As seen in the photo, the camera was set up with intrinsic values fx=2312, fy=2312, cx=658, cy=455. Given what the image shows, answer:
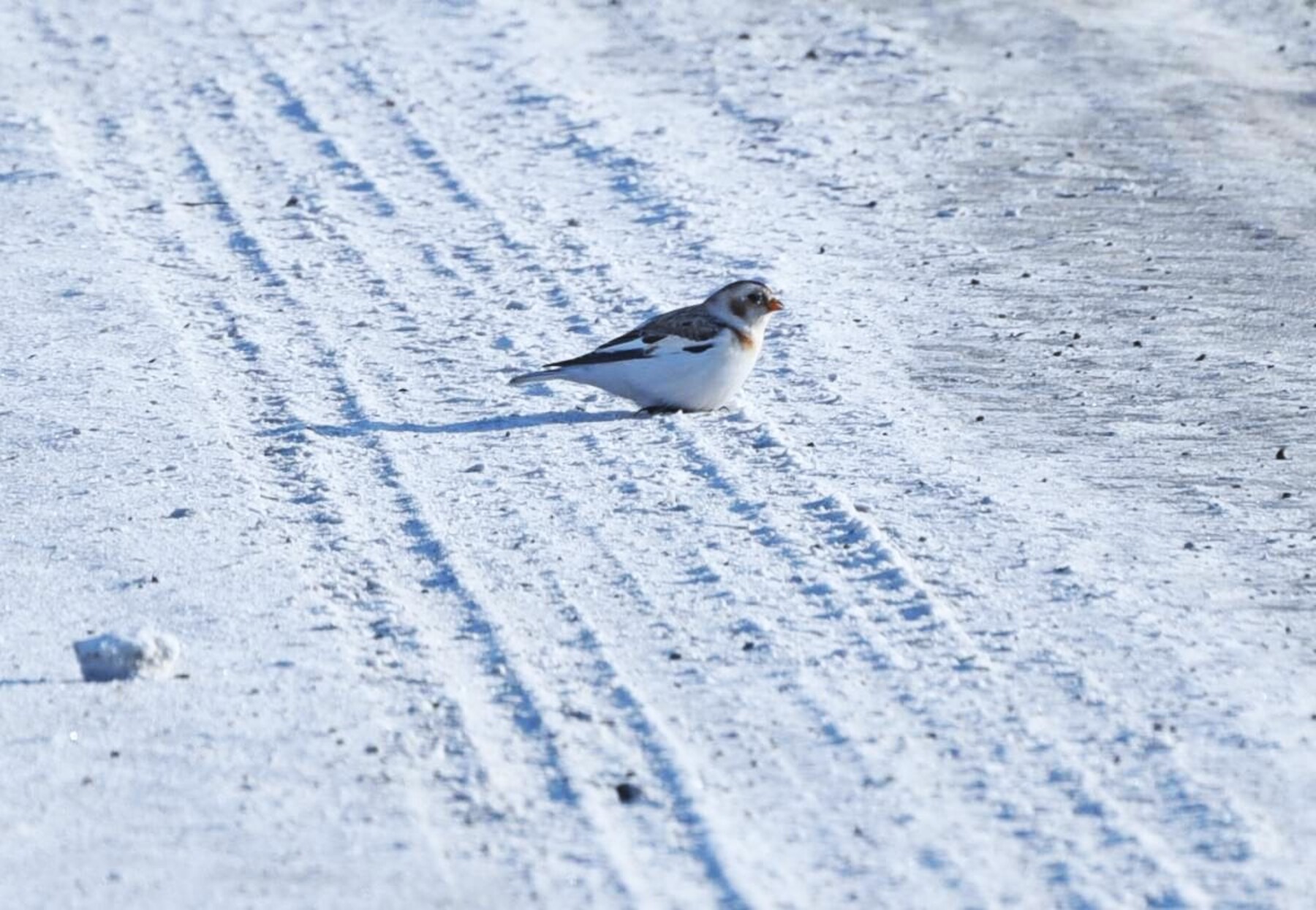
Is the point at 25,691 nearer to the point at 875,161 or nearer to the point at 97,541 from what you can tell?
the point at 97,541

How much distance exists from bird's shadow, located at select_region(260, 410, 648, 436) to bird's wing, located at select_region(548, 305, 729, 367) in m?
0.27

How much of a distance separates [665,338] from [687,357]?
0.10 metres

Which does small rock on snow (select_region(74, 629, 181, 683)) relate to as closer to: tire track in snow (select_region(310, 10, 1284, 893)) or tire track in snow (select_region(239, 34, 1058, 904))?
tire track in snow (select_region(310, 10, 1284, 893))

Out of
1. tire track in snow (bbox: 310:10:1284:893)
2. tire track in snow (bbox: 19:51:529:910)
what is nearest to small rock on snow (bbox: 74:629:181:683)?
tire track in snow (bbox: 19:51:529:910)

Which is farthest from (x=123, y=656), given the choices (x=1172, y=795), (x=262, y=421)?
(x=1172, y=795)

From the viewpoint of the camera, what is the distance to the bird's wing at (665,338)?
751cm

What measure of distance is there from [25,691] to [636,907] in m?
1.86

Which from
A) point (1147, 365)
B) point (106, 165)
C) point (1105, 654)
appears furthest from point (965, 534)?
point (106, 165)

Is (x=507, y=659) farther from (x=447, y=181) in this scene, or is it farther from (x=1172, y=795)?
(x=447, y=181)

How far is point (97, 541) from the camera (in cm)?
657

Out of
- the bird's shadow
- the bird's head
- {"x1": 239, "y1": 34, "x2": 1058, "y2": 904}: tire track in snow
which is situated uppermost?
the bird's head

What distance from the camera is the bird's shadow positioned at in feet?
25.1

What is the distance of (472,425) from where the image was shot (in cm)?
773

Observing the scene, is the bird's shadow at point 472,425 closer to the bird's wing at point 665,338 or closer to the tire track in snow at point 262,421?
the tire track in snow at point 262,421
